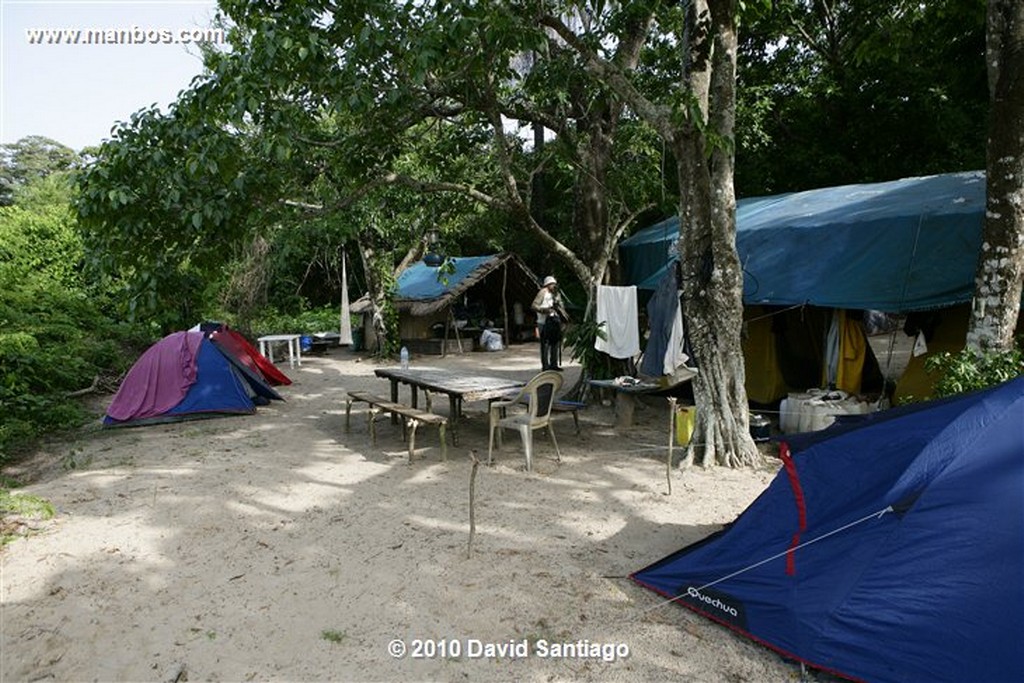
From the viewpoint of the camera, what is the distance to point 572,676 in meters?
3.49

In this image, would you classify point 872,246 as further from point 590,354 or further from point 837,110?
point 837,110

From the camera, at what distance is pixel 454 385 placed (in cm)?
791

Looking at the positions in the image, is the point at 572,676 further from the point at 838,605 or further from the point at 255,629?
the point at 255,629

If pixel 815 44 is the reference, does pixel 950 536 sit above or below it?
below

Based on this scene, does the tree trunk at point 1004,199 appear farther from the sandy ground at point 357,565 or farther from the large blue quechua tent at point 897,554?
the large blue quechua tent at point 897,554

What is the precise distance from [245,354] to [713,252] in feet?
27.7

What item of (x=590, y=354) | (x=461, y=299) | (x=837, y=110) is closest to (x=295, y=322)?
(x=461, y=299)

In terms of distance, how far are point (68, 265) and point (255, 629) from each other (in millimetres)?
15095

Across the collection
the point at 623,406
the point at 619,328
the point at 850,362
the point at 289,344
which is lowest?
the point at 623,406

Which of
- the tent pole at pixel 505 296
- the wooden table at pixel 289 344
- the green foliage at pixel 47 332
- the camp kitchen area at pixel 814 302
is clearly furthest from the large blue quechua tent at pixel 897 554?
the tent pole at pixel 505 296

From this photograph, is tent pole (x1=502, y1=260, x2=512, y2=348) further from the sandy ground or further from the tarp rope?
the tarp rope

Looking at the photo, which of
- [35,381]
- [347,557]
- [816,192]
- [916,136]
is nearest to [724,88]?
[816,192]

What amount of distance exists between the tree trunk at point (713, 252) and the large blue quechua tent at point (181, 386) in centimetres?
687

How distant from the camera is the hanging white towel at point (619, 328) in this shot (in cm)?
993
